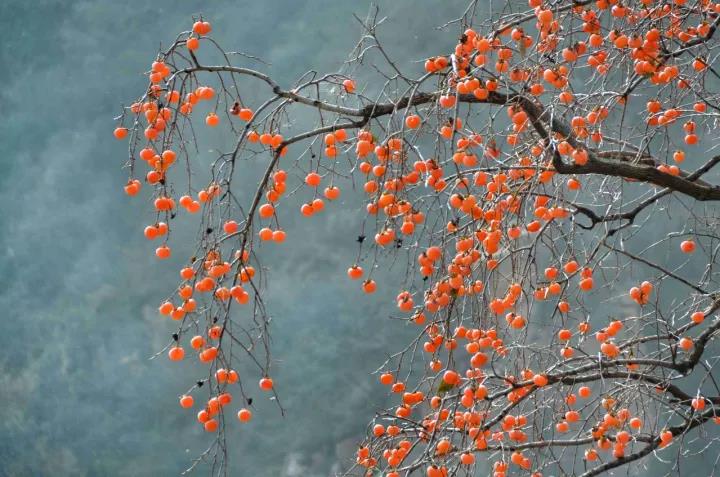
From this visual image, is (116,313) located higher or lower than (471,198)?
higher

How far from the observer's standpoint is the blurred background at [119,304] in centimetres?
441

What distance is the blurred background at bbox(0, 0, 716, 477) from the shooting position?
441 cm

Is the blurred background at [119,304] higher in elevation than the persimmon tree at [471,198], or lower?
higher

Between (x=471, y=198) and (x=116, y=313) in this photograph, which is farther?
(x=116, y=313)

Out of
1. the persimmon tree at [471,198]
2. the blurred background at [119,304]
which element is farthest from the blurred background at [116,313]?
the persimmon tree at [471,198]

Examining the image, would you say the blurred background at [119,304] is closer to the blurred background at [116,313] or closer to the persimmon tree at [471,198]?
the blurred background at [116,313]

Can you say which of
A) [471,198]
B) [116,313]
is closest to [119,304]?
[116,313]

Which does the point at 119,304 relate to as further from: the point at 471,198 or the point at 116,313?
the point at 471,198

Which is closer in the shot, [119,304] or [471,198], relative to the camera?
[471,198]

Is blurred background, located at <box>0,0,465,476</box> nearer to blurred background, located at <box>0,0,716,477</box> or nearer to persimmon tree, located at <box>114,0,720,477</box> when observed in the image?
blurred background, located at <box>0,0,716,477</box>

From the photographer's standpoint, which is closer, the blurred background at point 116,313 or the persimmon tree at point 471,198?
the persimmon tree at point 471,198

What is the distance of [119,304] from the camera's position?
14.5 ft

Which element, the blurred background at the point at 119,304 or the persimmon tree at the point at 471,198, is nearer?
the persimmon tree at the point at 471,198

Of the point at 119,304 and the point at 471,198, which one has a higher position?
the point at 119,304
